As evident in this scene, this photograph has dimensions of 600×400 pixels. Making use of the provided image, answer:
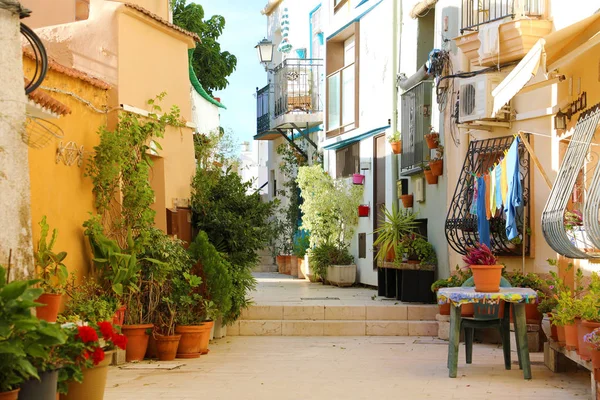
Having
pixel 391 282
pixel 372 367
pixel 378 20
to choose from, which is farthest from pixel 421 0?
pixel 372 367

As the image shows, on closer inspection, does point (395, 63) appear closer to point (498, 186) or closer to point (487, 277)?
point (498, 186)

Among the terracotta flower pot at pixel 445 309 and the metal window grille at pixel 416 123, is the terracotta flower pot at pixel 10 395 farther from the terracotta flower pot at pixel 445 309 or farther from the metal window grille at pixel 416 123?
the metal window grille at pixel 416 123

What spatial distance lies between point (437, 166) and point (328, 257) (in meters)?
5.60

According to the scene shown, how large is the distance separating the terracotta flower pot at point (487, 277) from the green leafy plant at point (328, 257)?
969cm

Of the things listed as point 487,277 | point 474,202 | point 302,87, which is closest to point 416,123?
point 474,202

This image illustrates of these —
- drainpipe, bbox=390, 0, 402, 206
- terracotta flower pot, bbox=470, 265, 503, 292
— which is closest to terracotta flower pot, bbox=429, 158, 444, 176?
drainpipe, bbox=390, 0, 402, 206

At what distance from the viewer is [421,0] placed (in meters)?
15.5

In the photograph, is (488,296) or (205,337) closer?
(488,296)

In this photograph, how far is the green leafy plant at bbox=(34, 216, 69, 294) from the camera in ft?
30.6

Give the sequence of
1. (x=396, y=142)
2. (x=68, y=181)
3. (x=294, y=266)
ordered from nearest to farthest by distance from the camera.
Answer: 1. (x=68, y=181)
2. (x=396, y=142)
3. (x=294, y=266)

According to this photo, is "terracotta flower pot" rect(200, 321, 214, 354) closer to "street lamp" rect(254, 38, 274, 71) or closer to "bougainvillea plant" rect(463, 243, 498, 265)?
"bougainvillea plant" rect(463, 243, 498, 265)

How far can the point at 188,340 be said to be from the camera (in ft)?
37.0

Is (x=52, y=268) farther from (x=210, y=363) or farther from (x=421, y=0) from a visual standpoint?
(x=421, y=0)

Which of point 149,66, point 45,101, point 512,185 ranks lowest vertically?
point 512,185
